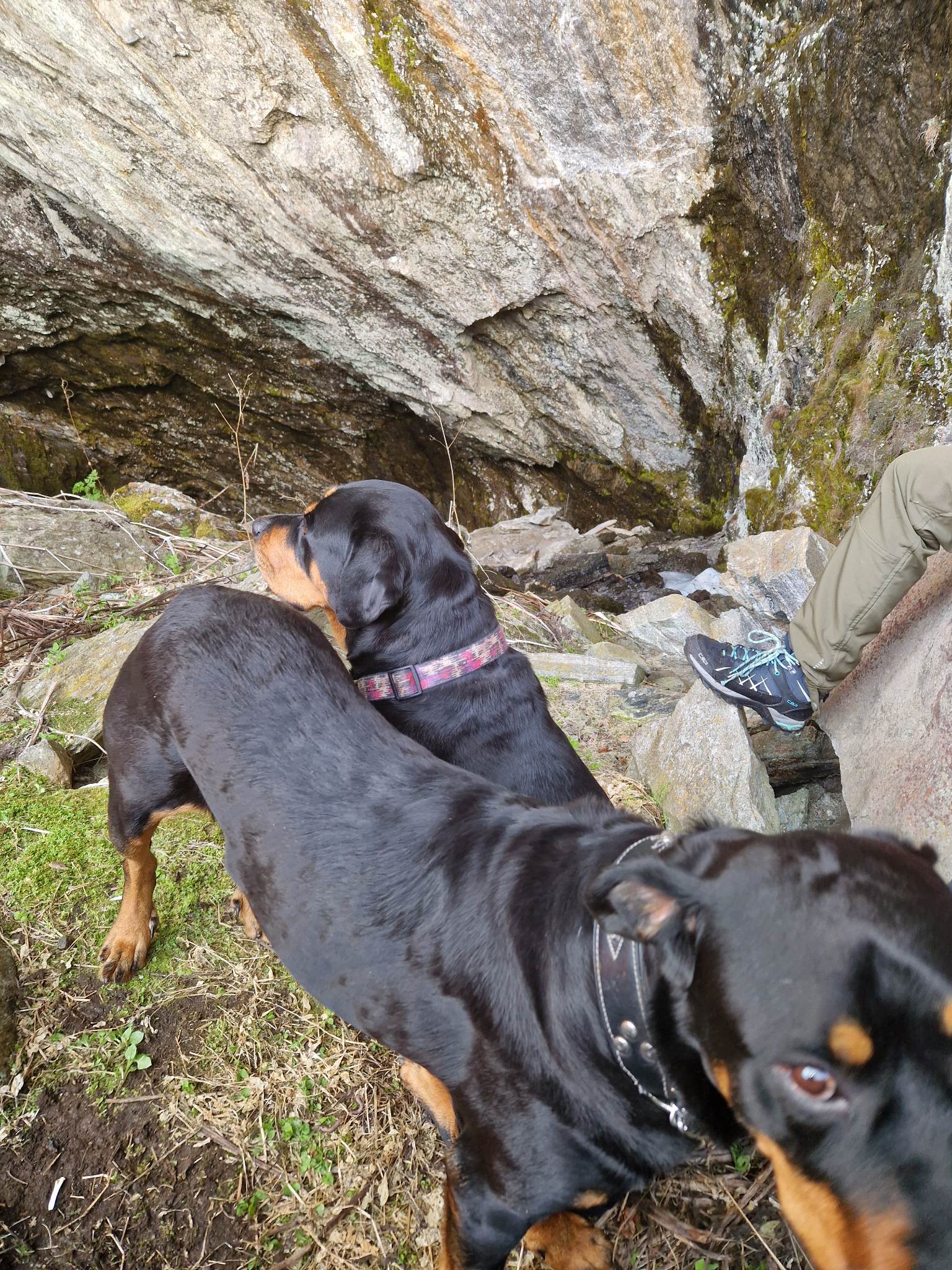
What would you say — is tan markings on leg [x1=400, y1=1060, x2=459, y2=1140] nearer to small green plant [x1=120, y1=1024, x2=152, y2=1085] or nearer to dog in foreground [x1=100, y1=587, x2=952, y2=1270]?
dog in foreground [x1=100, y1=587, x2=952, y2=1270]

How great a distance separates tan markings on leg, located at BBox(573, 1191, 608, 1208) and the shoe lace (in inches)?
89.6

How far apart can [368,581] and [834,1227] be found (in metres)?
2.14

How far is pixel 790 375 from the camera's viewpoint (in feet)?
21.8

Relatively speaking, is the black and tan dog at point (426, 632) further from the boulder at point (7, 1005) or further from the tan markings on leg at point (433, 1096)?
the boulder at point (7, 1005)

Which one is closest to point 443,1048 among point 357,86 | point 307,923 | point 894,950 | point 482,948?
point 482,948

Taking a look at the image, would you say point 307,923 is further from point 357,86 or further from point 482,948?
point 357,86

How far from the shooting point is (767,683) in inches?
134

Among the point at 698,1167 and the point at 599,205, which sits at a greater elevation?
the point at 599,205

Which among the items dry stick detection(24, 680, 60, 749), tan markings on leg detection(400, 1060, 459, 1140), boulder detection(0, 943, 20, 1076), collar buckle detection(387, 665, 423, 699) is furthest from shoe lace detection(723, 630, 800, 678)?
dry stick detection(24, 680, 60, 749)

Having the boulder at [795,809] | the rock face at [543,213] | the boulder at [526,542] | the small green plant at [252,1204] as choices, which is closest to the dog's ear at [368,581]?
the small green plant at [252,1204]

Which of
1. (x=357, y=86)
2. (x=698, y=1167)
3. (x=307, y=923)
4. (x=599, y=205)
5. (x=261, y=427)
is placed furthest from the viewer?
(x=261, y=427)

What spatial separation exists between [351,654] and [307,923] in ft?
3.65

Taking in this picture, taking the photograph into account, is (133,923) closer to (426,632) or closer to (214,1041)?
(214,1041)

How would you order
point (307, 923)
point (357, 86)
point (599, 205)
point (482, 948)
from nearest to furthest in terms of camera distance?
1. point (482, 948)
2. point (307, 923)
3. point (357, 86)
4. point (599, 205)
